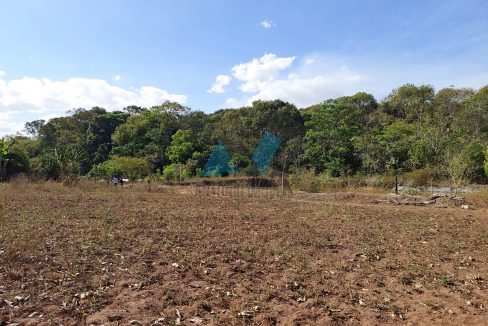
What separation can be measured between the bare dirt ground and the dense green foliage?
15.8 m

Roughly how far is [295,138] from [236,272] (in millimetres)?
28769

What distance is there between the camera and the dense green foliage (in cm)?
2581

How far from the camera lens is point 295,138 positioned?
33.4 meters

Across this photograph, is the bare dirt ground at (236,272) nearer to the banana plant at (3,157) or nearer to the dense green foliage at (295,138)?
the dense green foliage at (295,138)

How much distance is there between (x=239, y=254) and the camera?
6.21 m

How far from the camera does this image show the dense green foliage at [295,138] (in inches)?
1016

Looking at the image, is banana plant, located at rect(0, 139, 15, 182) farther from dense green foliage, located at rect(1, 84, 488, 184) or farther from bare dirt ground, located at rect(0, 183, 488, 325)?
bare dirt ground, located at rect(0, 183, 488, 325)

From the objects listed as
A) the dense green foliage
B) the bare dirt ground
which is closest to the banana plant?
the dense green foliage

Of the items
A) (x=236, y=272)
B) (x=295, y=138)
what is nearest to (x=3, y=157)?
(x=295, y=138)

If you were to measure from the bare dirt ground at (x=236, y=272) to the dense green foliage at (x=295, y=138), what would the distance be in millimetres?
15752

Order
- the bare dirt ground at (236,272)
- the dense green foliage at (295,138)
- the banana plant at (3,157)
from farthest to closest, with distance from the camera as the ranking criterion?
1. the banana plant at (3,157)
2. the dense green foliage at (295,138)
3. the bare dirt ground at (236,272)

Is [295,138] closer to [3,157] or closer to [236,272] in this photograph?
[3,157]

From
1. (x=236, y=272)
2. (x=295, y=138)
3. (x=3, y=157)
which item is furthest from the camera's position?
(x=295, y=138)

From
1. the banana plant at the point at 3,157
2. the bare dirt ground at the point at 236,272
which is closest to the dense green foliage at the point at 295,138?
the banana plant at the point at 3,157
